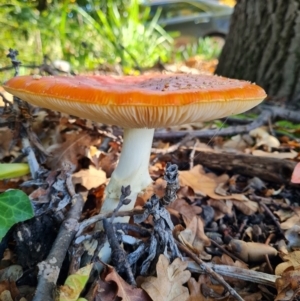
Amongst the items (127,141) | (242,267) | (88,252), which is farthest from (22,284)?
(242,267)

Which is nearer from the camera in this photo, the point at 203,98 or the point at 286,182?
the point at 203,98

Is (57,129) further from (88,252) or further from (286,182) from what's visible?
(286,182)

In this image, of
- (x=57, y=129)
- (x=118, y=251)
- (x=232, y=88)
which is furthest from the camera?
(x=57, y=129)

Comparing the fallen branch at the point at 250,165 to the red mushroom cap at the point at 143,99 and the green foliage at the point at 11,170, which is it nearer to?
the red mushroom cap at the point at 143,99

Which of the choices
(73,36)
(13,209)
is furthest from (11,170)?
(73,36)

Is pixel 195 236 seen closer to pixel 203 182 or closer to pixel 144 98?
pixel 203 182

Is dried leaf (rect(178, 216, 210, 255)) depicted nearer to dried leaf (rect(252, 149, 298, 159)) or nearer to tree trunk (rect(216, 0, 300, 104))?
dried leaf (rect(252, 149, 298, 159))

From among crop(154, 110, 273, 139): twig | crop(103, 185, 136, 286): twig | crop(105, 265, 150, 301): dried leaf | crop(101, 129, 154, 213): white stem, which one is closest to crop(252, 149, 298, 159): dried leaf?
crop(154, 110, 273, 139): twig

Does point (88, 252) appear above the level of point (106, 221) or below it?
below
